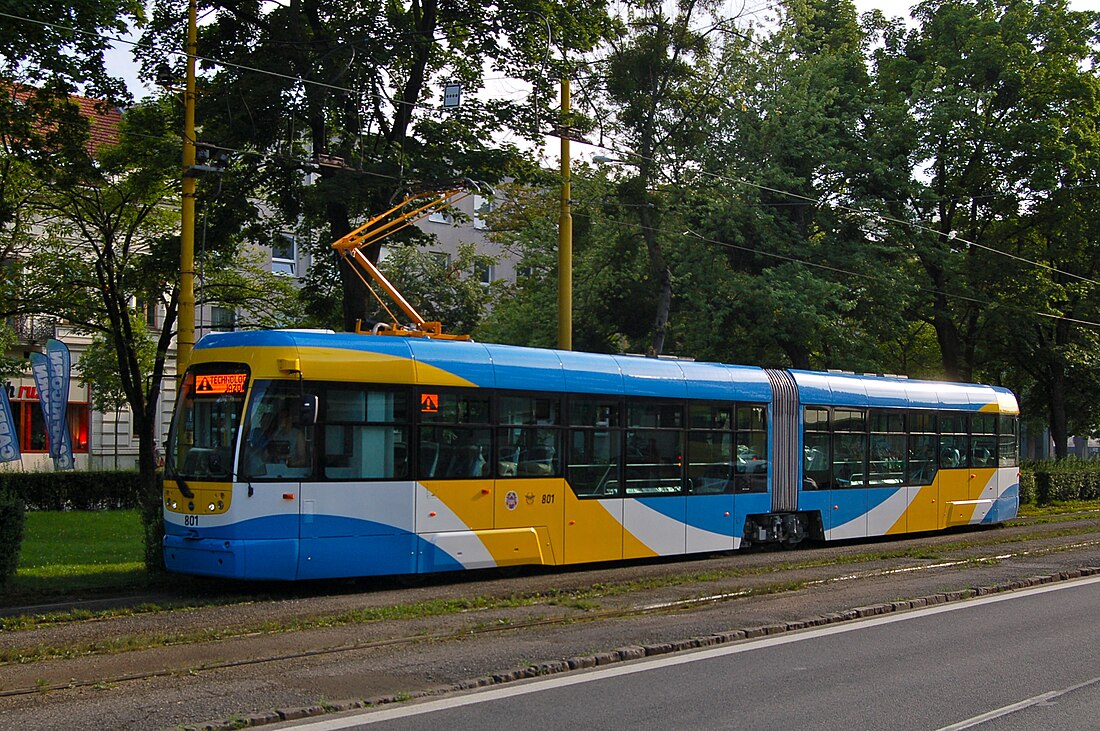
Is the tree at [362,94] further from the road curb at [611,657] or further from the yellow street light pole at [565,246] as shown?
the road curb at [611,657]

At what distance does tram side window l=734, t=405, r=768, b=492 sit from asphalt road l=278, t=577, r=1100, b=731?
7.67 metres

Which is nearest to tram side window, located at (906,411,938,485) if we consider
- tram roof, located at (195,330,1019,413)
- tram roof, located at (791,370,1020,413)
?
tram roof, located at (791,370,1020,413)

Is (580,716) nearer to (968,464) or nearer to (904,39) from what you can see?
(968,464)

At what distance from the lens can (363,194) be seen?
20391 millimetres

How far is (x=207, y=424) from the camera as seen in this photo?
13.9 meters

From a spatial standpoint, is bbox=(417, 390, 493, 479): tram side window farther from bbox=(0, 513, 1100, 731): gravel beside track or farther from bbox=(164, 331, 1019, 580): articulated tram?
bbox=(0, 513, 1100, 731): gravel beside track

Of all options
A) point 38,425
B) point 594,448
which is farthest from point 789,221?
point 38,425

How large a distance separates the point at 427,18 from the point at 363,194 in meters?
4.20

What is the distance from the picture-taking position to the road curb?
7656 millimetres

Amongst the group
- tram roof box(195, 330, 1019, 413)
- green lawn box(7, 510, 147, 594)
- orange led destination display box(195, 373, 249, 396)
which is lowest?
green lawn box(7, 510, 147, 594)

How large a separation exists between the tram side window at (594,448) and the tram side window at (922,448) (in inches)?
327

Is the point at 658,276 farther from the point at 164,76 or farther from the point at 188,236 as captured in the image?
the point at 188,236

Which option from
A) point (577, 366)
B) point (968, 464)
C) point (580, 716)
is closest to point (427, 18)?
point (577, 366)

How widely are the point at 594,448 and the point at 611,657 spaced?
7254 mm
